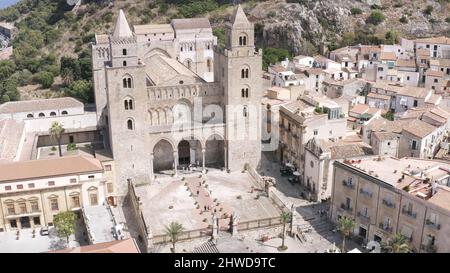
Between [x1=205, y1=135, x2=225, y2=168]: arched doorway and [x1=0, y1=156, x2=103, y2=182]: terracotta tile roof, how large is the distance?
1200cm

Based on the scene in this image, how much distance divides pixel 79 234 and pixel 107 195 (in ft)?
18.3

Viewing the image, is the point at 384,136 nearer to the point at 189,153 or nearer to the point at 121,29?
the point at 189,153

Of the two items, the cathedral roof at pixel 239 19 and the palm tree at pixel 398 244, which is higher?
the cathedral roof at pixel 239 19

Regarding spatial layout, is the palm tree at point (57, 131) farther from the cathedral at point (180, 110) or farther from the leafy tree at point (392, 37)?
the leafy tree at point (392, 37)

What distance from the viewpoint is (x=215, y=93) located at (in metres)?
47.4

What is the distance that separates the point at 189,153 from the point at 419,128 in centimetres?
2190

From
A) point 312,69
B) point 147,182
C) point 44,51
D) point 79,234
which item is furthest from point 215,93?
point 44,51

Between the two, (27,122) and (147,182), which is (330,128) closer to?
(147,182)

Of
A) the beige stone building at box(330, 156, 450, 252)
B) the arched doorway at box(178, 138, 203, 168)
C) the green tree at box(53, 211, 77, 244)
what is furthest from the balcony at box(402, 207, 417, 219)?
the green tree at box(53, 211, 77, 244)

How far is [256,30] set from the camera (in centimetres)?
8950

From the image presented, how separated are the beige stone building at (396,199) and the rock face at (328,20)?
1949 inches

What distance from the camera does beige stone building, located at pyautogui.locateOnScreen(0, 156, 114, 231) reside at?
122 ft

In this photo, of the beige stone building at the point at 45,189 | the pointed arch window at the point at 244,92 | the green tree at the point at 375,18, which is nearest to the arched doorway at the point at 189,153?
the pointed arch window at the point at 244,92

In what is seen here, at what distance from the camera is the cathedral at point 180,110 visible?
41438mm
